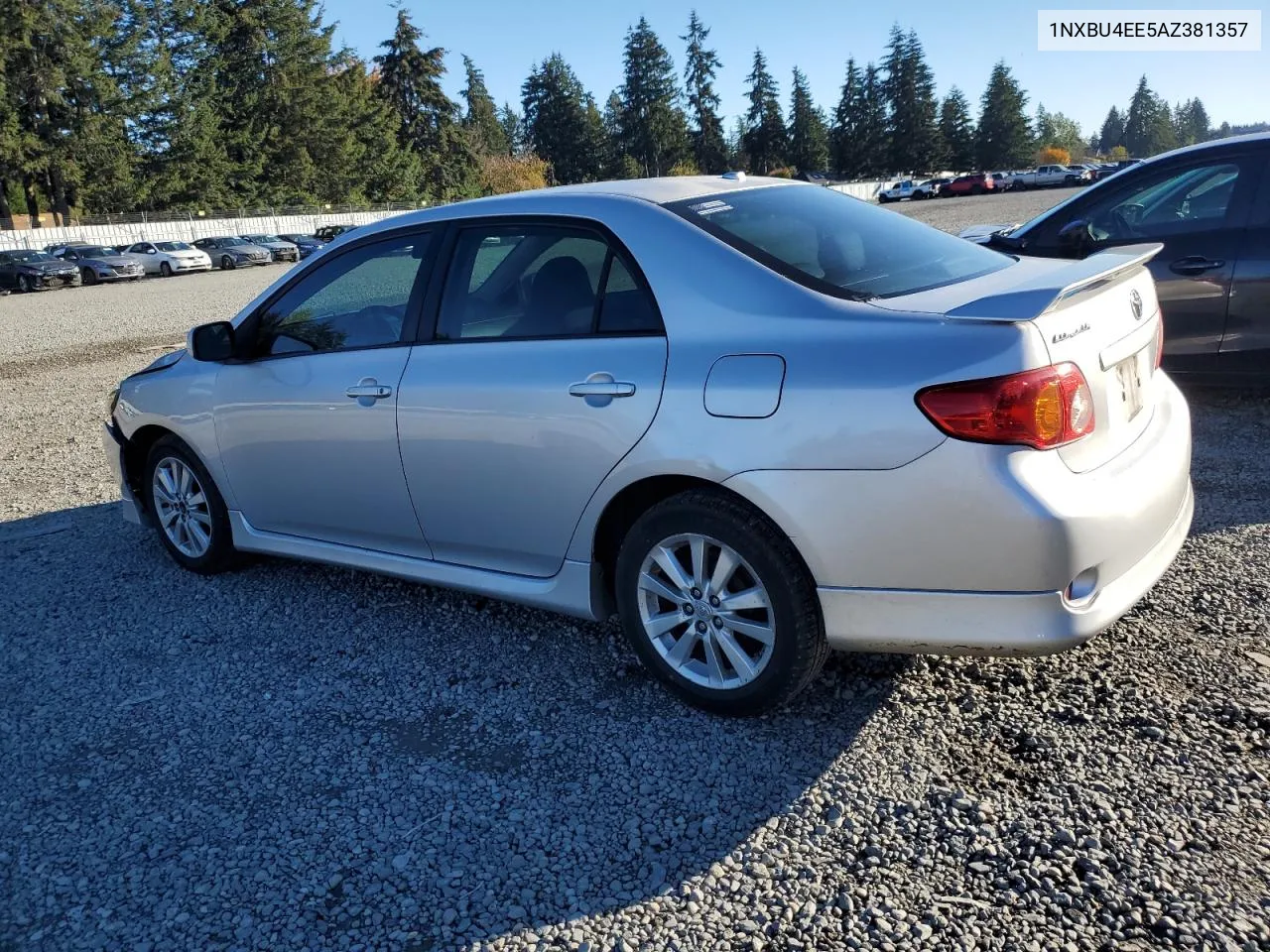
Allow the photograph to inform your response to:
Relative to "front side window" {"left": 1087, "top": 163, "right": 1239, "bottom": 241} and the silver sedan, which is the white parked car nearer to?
"front side window" {"left": 1087, "top": 163, "right": 1239, "bottom": 241}

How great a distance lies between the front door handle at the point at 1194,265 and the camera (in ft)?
19.2

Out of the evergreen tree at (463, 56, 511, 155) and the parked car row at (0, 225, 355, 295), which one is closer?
the parked car row at (0, 225, 355, 295)

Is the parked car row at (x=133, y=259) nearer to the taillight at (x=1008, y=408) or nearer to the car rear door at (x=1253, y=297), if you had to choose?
the car rear door at (x=1253, y=297)

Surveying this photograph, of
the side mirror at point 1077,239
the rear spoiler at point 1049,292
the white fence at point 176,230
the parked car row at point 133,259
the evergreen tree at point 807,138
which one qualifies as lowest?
the rear spoiler at point 1049,292

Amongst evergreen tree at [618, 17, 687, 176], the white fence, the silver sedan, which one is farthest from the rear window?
evergreen tree at [618, 17, 687, 176]

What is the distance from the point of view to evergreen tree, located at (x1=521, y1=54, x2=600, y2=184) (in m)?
104

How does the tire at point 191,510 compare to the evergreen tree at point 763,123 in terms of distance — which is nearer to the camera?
the tire at point 191,510

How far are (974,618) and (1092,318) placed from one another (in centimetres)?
92

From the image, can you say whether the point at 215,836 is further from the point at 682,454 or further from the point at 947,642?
the point at 947,642

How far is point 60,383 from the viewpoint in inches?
463

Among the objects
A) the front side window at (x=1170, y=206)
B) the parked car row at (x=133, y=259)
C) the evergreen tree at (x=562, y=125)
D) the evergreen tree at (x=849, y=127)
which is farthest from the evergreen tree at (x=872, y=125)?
the front side window at (x=1170, y=206)

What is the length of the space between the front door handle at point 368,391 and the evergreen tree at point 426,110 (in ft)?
266

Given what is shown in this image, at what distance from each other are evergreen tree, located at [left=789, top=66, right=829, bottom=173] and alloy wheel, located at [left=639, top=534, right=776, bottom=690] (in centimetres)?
10954

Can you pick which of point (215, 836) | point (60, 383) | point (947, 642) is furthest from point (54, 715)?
point (60, 383)
